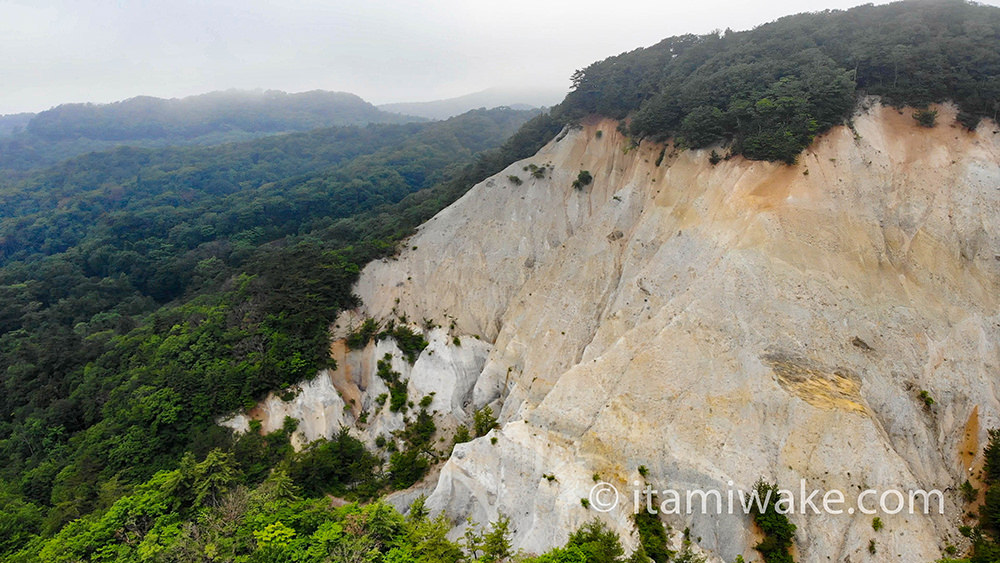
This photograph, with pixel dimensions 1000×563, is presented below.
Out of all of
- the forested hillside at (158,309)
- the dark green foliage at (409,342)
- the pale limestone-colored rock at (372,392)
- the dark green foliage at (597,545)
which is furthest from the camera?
the dark green foliage at (409,342)

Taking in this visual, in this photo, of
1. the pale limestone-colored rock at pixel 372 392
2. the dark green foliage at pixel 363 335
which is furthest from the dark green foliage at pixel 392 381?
the dark green foliage at pixel 363 335

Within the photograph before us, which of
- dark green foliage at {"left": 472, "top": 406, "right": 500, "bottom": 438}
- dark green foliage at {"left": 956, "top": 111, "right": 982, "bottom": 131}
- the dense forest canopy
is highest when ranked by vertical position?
the dense forest canopy

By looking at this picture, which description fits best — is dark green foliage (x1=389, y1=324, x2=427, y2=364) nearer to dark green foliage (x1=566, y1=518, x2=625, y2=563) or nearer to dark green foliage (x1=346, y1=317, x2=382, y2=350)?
dark green foliage (x1=346, y1=317, x2=382, y2=350)

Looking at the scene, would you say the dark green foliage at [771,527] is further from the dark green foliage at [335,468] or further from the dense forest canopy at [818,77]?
the dark green foliage at [335,468]

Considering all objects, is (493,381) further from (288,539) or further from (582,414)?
(288,539)

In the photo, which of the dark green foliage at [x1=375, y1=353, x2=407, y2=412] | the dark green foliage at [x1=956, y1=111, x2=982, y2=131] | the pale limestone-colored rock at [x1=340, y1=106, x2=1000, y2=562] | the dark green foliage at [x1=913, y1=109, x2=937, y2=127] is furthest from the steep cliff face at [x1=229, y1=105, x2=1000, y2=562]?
the dark green foliage at [x1=375, y1=353, x2=407, y2=412]

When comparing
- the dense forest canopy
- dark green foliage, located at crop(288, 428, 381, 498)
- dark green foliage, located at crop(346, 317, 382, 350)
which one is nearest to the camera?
dark green foliage, located at crop(288, 428, 381, 498)

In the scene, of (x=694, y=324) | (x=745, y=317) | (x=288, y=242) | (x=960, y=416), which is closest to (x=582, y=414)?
(x=694, y=324)

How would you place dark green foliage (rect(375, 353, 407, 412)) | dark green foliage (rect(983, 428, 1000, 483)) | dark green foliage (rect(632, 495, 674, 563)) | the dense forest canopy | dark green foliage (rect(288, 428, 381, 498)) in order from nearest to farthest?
dark green foliage (rect(983, 428, 1000, 483)) < dark green foliage (rect(632, 495, 674, 563)) < dark green foliage (rect(288, 428, 381, 498)) < the dense forest canopy < dark green foliage (rect(375, 353, 407, 412))
